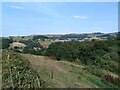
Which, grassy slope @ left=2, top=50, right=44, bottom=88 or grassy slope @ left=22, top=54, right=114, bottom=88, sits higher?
grassy slope @ left=2, top=50, right=44, bottom=88

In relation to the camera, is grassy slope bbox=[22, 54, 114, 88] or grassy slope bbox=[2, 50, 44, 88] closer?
grassy slope bbox=[2, 50, 44, 88]

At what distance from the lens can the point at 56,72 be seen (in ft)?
54.7

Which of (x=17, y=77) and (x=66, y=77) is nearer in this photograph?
(x=17, y=77)

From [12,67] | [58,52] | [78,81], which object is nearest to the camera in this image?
[12,67]

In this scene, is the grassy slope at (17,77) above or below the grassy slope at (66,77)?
above

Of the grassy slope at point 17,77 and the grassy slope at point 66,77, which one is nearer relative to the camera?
the grassy slope at point 17,77

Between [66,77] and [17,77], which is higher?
[17,77]

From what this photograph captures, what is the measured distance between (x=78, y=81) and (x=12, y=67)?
3.84 m

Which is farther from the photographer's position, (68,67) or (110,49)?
(110,49)

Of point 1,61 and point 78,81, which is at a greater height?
point 1,61

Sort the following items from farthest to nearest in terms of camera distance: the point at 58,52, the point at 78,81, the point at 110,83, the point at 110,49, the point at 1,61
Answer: the point at 110,49 → the point at 58,52 → the point at 110,83 → the point at 78,81 → the point at 1,61

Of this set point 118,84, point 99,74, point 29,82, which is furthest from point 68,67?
point 29,82

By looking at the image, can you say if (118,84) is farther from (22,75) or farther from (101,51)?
(101,51)

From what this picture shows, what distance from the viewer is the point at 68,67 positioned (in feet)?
63.2
